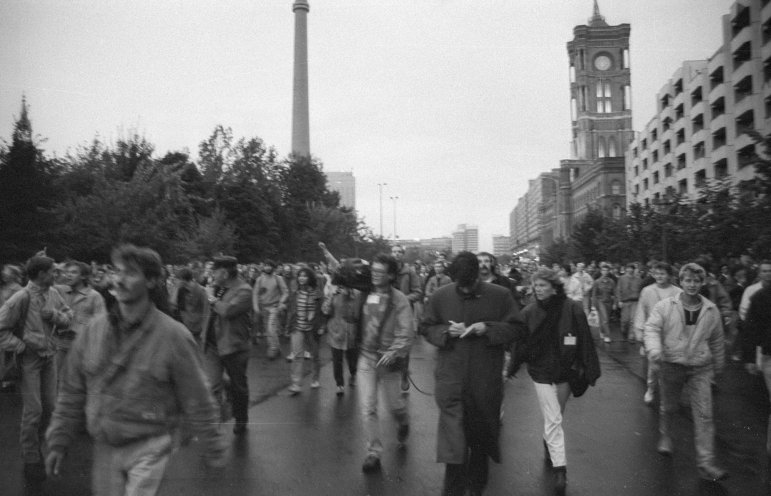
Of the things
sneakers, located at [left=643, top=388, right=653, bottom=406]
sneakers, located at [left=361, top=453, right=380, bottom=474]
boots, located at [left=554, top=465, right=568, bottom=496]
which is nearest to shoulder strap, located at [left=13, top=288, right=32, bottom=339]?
sneakers, located at [left=361, top=453, right=380, bottom=474]

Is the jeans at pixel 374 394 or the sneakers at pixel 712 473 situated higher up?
the jeans at pixel 374 394

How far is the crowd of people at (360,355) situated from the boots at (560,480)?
13 mm

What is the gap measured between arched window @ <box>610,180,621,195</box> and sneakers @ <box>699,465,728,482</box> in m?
88.4

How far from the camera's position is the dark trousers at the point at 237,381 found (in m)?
6.31

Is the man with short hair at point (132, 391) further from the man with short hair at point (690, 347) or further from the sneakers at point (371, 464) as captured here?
the man with short hair at point (690, 347)

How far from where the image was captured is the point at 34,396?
5301 millimetres

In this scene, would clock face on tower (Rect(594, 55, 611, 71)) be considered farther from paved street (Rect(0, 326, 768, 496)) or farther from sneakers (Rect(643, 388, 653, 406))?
sneakers (Rect(643, 388, 653, 406))

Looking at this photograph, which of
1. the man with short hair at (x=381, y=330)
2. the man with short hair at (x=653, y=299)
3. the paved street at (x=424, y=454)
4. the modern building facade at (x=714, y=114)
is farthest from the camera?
the modern building facade at (x=714, y=114)

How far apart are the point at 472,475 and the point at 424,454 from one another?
1.47 metres

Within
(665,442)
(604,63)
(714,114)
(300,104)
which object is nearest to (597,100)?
(604,63)

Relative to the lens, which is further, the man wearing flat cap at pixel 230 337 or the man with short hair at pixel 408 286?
the man with short hair at pixel 408 286

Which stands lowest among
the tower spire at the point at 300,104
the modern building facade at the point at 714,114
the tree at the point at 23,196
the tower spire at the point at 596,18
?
the tree at the point at 23,196

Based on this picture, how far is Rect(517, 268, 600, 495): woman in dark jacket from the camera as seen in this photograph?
5.16m

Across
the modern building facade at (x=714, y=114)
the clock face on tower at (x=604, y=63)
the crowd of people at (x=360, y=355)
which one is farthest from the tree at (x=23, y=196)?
the clock face on tower at (x=604, y=63)
